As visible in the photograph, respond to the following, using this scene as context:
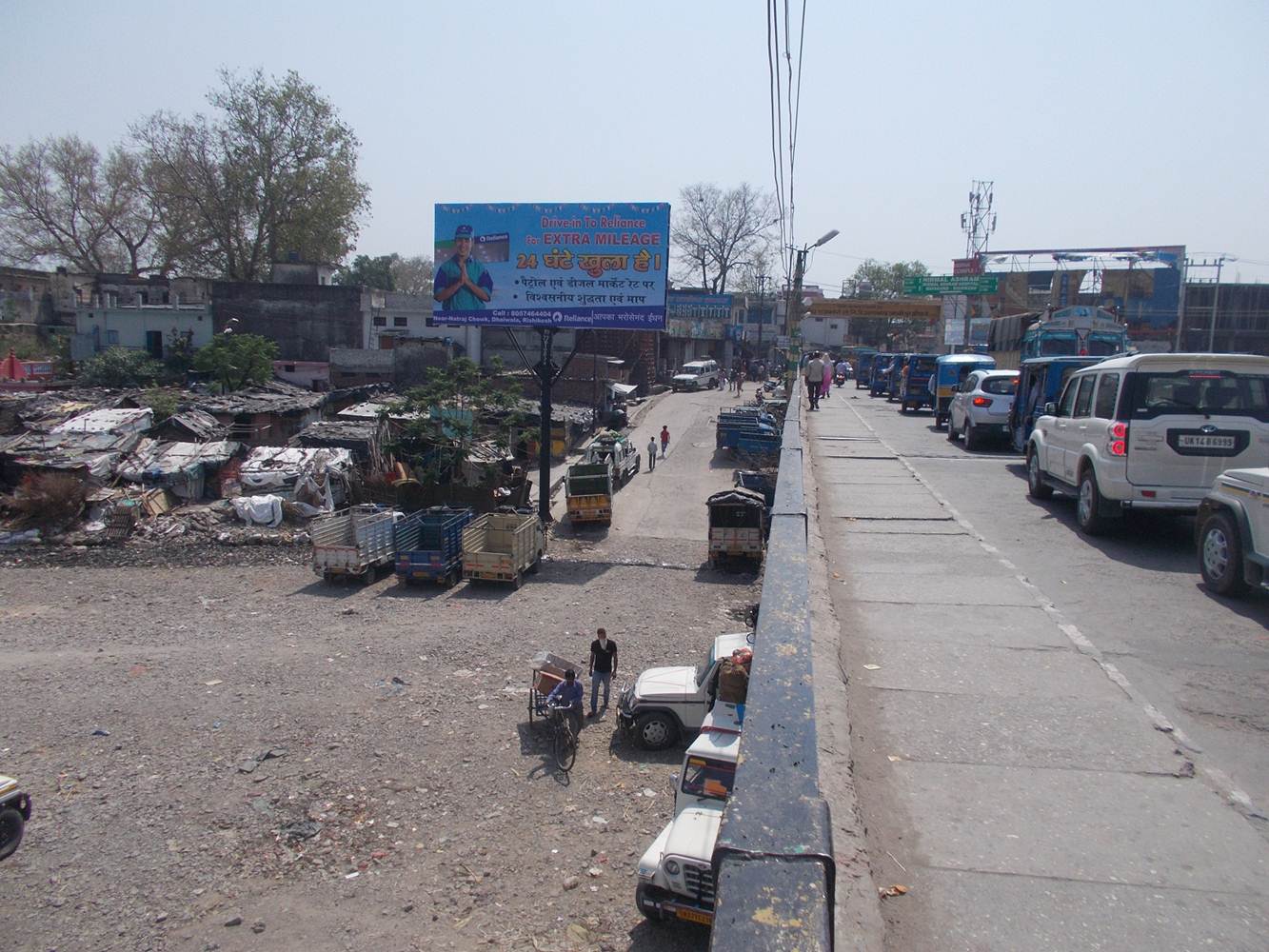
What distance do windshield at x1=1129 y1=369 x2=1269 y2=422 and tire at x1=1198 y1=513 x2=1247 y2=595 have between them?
192 cm

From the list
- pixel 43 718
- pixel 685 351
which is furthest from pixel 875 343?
pixel 43 718

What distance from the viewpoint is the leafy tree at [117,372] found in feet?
141

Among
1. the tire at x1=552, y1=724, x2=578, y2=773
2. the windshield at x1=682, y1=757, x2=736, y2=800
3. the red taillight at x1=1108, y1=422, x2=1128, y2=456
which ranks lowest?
the tire at x1=552, y1=724, x2=578, y2=773

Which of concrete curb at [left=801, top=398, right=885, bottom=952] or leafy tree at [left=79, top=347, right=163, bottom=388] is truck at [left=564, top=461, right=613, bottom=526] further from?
leafy tree at [left=79, top=347, right=163, bottom=388]

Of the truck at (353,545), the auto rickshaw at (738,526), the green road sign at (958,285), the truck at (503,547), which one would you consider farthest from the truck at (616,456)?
the green road sign at (958,285)

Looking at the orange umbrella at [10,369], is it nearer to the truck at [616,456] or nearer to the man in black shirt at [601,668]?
the truck at [616,456]

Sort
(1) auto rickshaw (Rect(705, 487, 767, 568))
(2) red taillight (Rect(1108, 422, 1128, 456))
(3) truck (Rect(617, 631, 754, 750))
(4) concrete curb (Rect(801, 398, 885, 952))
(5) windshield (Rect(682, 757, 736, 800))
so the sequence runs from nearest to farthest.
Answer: (4) concrete curb (Rect(801, 398, 885, 952)) < (5) windshield (Rect(682, 757, 736, 800)) < (2) red taillight (Rect(1108, 422, 1128, 456)) < (3) truck (Rect(617, 631, 754, 750)) < (1) auto rickshaw (Rect(705, 487, 767, 568))

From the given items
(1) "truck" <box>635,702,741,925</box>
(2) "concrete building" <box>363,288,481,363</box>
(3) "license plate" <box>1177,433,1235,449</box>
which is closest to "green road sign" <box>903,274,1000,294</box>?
(2) "concrete building" <box>363,288,481,363</box>

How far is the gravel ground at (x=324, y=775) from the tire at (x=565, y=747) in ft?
0.59

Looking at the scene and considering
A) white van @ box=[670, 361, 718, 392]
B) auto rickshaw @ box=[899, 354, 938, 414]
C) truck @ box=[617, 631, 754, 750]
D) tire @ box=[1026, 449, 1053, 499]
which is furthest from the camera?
white van @ box=[670, 361, 718, 392]

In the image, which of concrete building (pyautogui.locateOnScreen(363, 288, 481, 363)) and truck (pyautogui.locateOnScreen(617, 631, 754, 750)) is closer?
truck (pyautogui.locateOnScreen(617, 631, 754, 750))

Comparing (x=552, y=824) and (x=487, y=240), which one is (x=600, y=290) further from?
(x=552, y=824)

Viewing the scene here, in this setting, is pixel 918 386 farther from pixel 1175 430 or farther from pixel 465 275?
pixel 1175 430

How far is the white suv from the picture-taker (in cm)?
840
